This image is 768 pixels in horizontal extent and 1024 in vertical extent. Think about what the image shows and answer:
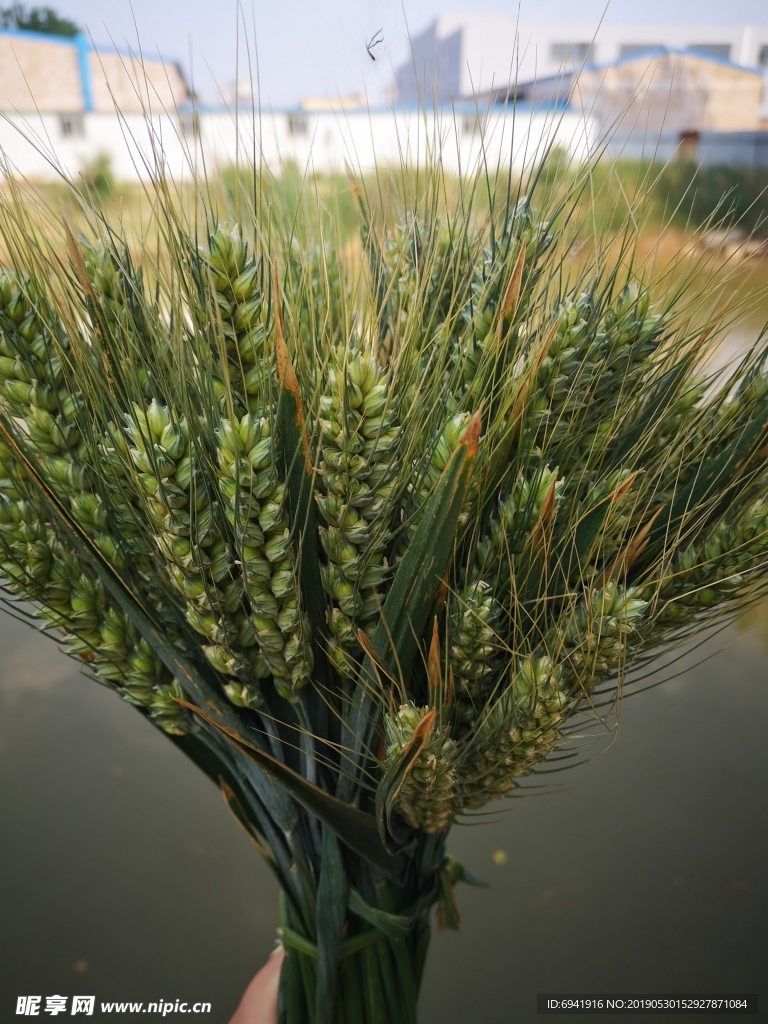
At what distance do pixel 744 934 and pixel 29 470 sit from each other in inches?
23.8

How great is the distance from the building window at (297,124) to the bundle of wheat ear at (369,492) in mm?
95

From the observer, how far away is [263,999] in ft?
1.31

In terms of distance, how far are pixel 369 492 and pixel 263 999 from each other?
0.33 m

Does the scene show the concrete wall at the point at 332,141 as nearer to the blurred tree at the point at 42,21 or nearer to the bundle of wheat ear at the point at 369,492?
the bundle of wheat ear at the point at 369,492

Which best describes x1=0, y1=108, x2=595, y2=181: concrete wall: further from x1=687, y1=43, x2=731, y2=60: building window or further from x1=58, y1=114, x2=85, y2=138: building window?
x1=687, y1=43, x2=731, y2=60: building window

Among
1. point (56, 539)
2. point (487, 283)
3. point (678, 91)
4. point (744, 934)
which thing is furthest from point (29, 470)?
point (678, 91)

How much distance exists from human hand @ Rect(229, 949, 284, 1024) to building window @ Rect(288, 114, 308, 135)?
0.43m

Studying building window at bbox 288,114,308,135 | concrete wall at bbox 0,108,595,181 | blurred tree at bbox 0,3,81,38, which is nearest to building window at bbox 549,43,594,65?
concrete wall at bbox 0,108,595,181

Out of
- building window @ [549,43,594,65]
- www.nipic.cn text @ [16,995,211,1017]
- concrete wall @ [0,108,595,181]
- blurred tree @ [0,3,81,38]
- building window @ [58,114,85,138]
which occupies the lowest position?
www.nipic.cn text @ [16,995,211,1017]

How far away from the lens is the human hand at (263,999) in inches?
15.3

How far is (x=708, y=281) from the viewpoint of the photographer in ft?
0.96

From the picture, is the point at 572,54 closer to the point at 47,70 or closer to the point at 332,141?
the point at 332,141

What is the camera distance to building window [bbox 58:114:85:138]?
2.55 ft

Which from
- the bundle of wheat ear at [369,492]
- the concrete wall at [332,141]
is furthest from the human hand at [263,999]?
the concrete wall at [332,141]
